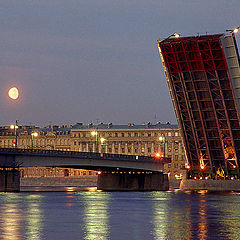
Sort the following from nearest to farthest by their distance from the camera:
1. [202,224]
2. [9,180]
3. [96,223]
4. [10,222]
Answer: [10,222] → [202,224] → [96,223] → [9,180]

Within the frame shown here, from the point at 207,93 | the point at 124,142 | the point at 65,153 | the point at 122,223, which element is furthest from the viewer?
the point at 124,142

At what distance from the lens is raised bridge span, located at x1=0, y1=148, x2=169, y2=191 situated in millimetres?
92125

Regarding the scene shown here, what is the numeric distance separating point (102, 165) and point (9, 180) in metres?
14.7

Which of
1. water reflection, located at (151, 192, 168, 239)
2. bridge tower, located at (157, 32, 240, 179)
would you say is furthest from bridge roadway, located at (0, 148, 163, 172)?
water reflection, located at (151, 192, 168, 239)

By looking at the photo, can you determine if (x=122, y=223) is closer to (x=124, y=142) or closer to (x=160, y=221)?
(x=160, y=221)

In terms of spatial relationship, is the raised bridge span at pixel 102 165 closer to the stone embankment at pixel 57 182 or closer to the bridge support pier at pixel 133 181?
the bridge support pier at pixel 133 181

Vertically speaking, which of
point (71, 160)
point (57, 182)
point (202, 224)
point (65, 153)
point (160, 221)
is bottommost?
point (202, 224)

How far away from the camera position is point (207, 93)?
3642 inches

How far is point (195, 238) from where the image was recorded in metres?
38.8

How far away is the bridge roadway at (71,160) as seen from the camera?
301ft

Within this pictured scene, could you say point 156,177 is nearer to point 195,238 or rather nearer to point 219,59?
point 219,59

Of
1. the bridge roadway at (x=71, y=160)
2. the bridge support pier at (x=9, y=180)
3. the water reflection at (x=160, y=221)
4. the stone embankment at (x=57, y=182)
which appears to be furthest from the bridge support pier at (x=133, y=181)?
the water reflection at (x=160, y=221)

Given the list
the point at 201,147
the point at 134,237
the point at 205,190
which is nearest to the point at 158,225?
the point at 134,237

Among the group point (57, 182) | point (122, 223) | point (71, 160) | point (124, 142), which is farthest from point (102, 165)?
point (124, 142)
